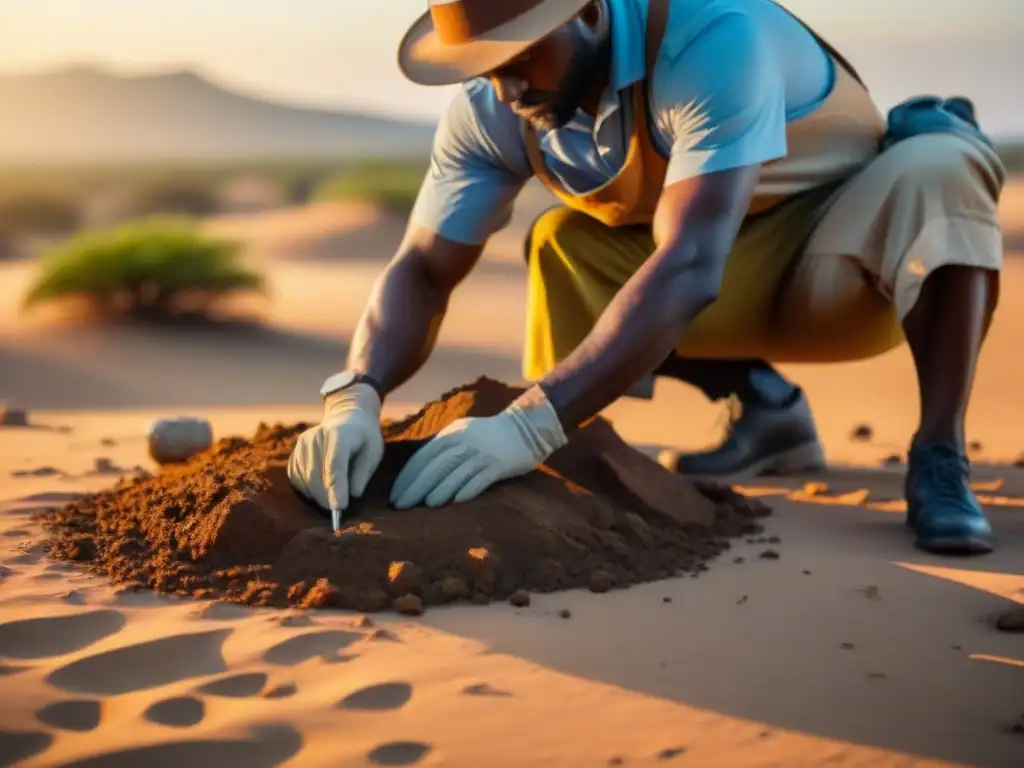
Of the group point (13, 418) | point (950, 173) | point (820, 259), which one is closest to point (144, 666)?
point (820, 259)

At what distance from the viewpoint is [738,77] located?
250 cm

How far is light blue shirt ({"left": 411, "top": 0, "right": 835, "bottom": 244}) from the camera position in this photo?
8.18 ft

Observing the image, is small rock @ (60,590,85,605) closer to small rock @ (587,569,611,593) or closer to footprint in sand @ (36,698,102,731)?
footprint in sand @ (36,698,102,731)

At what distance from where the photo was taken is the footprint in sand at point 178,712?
1.67 metres

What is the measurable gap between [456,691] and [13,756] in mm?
581

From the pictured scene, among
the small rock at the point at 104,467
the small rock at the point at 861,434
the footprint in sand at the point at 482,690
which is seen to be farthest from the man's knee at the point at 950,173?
the small rock at the point at 104,467

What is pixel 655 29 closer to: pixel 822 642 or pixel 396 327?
pixel 396 327

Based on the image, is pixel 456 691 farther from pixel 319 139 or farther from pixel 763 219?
pixel 319 139

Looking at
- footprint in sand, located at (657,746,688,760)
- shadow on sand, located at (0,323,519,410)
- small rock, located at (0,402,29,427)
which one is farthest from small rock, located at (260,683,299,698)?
shadow on sand, located at (0,323,519,410)

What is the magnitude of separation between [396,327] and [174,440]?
912 mm

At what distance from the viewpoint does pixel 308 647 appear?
6.34 feet

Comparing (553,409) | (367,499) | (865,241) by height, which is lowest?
(367,499)

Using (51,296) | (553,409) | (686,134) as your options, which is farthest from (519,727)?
(51,296)

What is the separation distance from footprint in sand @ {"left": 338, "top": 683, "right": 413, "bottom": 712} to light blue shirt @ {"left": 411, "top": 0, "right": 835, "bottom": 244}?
4.00ft
